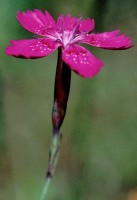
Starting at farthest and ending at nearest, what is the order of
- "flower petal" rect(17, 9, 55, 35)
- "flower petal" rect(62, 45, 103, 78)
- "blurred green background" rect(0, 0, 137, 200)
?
"blurred green background" rect(0, 0, 137, 200)
"flower petal" rect(17, 9, 55, 35)
"flower petal" rect(62, 45, 103, 78)

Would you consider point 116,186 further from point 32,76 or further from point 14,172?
point 32,76

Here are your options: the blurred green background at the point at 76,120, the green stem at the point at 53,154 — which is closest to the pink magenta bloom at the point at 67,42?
the green stem at the point at 53,154

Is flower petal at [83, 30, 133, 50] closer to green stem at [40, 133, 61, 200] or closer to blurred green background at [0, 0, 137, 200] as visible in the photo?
green stem at [40, 133, 61, 200]

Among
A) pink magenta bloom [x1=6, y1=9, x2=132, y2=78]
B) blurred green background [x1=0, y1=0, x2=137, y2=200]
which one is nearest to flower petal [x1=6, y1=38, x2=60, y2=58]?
pink magenta bloom [x1=6, y1=9, x2=132, y2=78]

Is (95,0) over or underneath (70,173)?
over

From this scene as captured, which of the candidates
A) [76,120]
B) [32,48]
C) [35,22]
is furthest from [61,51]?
[76,120]

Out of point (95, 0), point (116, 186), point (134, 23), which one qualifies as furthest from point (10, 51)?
point (134, 23)
